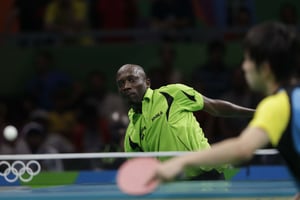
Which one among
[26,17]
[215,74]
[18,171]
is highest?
[26,17]

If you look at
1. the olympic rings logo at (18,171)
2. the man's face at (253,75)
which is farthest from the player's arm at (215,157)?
the olympic rings logo at (18,171)

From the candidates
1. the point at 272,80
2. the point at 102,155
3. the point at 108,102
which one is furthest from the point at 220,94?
the point at 272,80

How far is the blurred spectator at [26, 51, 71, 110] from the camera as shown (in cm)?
1307

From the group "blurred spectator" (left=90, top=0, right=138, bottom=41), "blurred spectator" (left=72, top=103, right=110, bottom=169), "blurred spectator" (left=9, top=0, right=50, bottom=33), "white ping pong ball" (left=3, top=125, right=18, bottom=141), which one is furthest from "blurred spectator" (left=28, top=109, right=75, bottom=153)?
"blurred spectator" (left=90, top=0, right=138, bottom=41)

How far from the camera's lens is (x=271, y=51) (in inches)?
164

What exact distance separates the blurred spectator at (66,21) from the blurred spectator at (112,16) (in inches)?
19.8

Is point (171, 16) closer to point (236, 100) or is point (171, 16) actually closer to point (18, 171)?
point (236, 100)

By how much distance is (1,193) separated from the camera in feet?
23.3

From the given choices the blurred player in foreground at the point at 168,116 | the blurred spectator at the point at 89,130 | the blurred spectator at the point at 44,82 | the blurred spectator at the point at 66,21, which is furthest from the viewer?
the blurred spectator at the point at 66,21

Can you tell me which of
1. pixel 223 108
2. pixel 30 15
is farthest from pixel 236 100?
pixel 223 108

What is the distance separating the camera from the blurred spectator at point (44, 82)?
13.1 m

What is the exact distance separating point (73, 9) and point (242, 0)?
2758 mm

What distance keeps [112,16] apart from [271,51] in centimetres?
1012

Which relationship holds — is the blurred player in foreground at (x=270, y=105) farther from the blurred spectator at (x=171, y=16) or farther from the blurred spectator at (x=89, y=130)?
the blurred spectator at (x=171, y=16)
